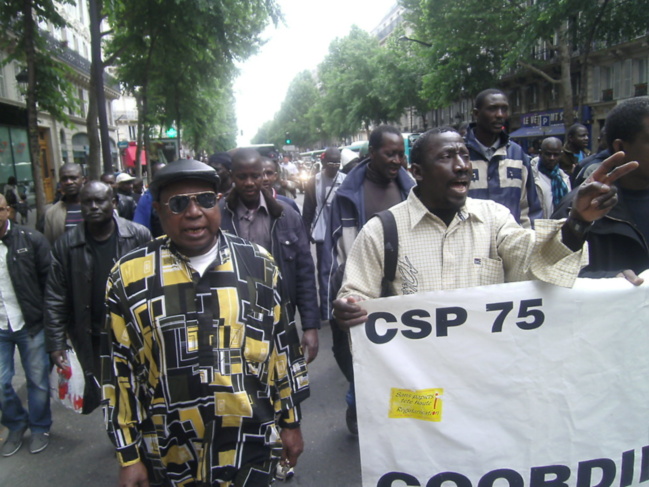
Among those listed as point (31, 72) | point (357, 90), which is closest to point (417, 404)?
point (31, 72)

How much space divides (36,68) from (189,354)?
10346 mm

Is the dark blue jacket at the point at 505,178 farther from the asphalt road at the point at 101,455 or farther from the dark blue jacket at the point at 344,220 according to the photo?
the asphalt road at the point at 101,455

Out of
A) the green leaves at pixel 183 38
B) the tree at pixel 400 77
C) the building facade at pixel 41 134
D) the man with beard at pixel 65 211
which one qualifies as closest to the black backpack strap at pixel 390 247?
the man with beard at pixel 65 211

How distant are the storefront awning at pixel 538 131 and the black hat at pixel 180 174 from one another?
36.8m

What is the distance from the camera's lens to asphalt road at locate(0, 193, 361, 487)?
12.2 ft

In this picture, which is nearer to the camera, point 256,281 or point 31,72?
point 256,281

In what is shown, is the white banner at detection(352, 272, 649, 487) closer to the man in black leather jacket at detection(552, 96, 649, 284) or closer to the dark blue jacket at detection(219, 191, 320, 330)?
the man in black leather jacket at detection(552, 96, 649, 284)

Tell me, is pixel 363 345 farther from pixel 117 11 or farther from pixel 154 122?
pixel 154 122

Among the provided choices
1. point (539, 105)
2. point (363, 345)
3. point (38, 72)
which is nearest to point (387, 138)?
point (363, 345)

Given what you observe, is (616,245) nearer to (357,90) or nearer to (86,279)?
(86,279)

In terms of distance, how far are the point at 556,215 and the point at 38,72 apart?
10739 mm

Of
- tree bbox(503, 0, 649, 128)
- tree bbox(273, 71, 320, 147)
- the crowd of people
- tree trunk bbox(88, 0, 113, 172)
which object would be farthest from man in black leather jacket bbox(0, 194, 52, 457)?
tree bbox(273, 71, 320, 147)

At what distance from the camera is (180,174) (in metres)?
2.09

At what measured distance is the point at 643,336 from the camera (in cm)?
218
